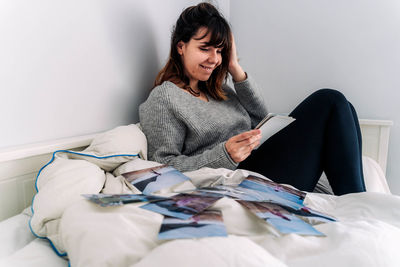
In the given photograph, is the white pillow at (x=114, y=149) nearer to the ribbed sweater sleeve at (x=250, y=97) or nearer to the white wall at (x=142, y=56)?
the white wall at (x=142, y=56)

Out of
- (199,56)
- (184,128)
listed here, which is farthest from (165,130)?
(199,56)

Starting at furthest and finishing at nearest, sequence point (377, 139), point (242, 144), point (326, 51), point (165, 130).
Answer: point (326, 51) < point (377, 139) < point (165, 130) < point (242, 144)

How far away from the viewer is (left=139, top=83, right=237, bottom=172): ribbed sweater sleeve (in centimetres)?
97

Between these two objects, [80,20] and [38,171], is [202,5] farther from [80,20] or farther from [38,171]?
[38,171]

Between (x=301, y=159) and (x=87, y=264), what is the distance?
0.72 metres

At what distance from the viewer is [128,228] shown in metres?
0.44

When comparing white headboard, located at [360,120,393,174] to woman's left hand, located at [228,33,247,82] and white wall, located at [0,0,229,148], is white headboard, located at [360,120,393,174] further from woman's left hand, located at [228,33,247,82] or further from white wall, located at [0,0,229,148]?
white wall, located at [0,0,229,148]

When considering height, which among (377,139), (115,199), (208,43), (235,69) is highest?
(208,43)

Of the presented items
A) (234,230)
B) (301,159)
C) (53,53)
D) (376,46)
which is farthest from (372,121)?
(53,53)

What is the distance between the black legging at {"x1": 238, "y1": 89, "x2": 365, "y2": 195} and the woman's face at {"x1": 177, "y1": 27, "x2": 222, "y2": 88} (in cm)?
37

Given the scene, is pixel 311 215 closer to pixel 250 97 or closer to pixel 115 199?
pixel 115 199

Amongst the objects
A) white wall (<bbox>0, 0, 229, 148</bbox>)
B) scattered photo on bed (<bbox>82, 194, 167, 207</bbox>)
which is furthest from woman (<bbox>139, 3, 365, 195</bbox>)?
scattered photo on bed (<bbox>82, 194, 167, 207</bbox>)

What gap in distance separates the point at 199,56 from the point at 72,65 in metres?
0.44

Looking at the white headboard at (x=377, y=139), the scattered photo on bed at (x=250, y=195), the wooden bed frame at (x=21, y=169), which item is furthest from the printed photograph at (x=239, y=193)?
the white headboard at (x=377, y=139)
